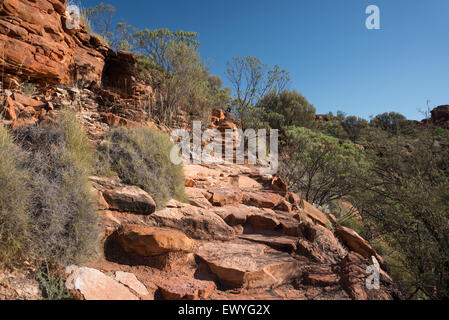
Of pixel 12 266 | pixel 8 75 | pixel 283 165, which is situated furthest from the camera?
pixel 283 165

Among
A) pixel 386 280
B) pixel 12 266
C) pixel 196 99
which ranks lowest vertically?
pixel 386 280

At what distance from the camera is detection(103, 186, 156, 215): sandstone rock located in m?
2.69

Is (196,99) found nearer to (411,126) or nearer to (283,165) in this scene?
(283,165)

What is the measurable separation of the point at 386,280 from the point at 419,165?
3.46 metres

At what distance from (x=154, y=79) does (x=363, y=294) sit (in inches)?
353

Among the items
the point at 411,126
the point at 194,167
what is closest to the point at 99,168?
the point at 194,167

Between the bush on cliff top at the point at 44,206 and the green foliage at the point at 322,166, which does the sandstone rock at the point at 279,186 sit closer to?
the green foliage at the point at 322,166

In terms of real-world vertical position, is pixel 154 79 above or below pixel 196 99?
above

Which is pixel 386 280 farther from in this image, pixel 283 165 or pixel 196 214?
pixel 283 165

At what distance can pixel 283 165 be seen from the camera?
789cm

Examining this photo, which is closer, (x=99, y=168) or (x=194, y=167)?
(x=99, y=168)

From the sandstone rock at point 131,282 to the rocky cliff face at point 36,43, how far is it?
4800 mm

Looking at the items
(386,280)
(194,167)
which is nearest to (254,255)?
(386,280)

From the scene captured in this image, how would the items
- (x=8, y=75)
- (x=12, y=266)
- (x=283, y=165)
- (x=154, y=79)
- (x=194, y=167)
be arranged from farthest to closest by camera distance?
(x=154, y=79), (x=283, y=165), (x=194, y=167), (x=8, y=75), (x=12, y=266)
